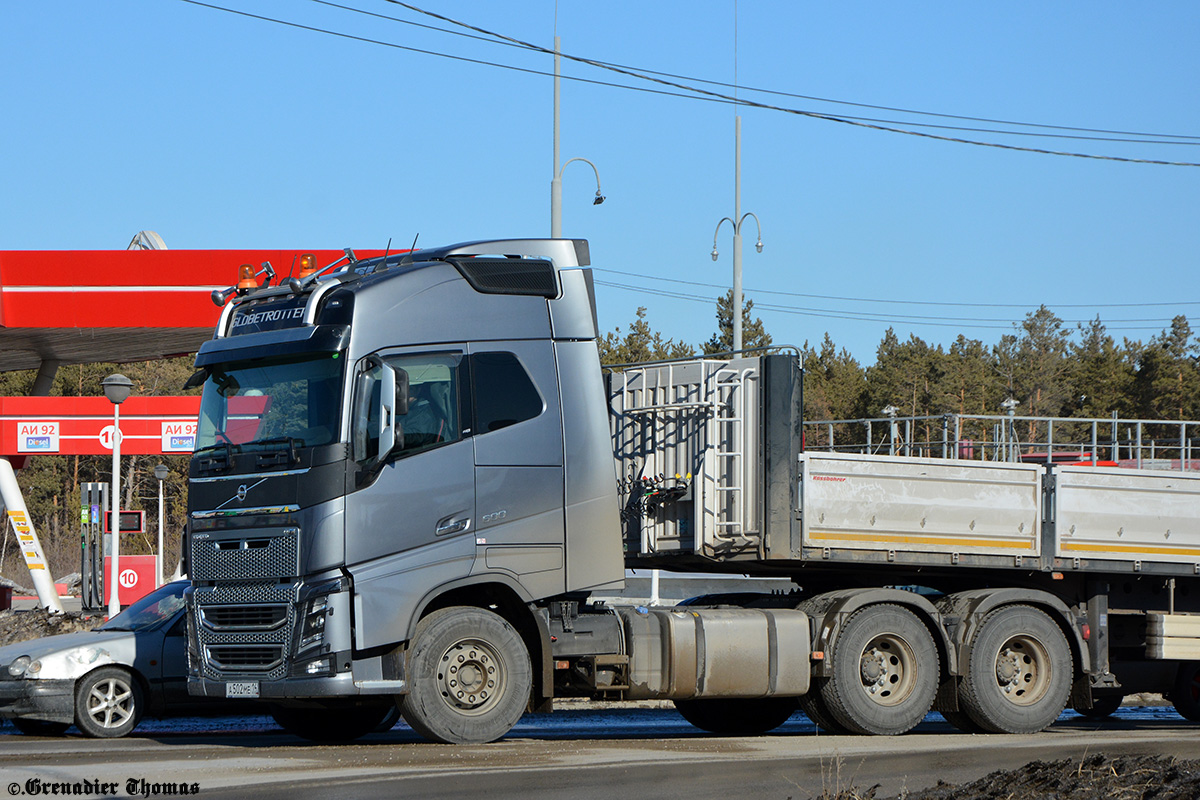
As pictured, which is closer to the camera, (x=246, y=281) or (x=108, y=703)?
(x=246, y=281)

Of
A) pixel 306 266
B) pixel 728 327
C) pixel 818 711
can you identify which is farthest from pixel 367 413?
pixel 728 327

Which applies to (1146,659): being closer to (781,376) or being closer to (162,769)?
(781,376)

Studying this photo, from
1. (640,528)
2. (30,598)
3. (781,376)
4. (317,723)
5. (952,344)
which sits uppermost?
(952,344)

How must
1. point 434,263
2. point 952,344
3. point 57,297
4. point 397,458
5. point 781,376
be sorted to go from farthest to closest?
1. point 952,344
2. point 57,297
3. point 781,376
4. point 434,263
5. point 397,458

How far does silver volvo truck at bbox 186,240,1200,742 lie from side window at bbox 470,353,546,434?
0.02 m

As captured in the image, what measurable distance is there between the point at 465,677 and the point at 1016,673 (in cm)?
543

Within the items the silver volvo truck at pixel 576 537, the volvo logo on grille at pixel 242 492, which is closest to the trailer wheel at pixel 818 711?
the silver volvo truck at pixel 576 537

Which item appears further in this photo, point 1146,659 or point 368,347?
point 1146,659

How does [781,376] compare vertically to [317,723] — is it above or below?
above

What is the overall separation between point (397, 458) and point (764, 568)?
4.42m

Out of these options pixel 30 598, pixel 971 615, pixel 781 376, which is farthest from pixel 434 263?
pixel 30 598

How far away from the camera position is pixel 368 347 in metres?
10.1

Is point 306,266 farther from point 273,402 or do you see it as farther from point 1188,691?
point 1188,691

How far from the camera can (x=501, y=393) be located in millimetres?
10664
